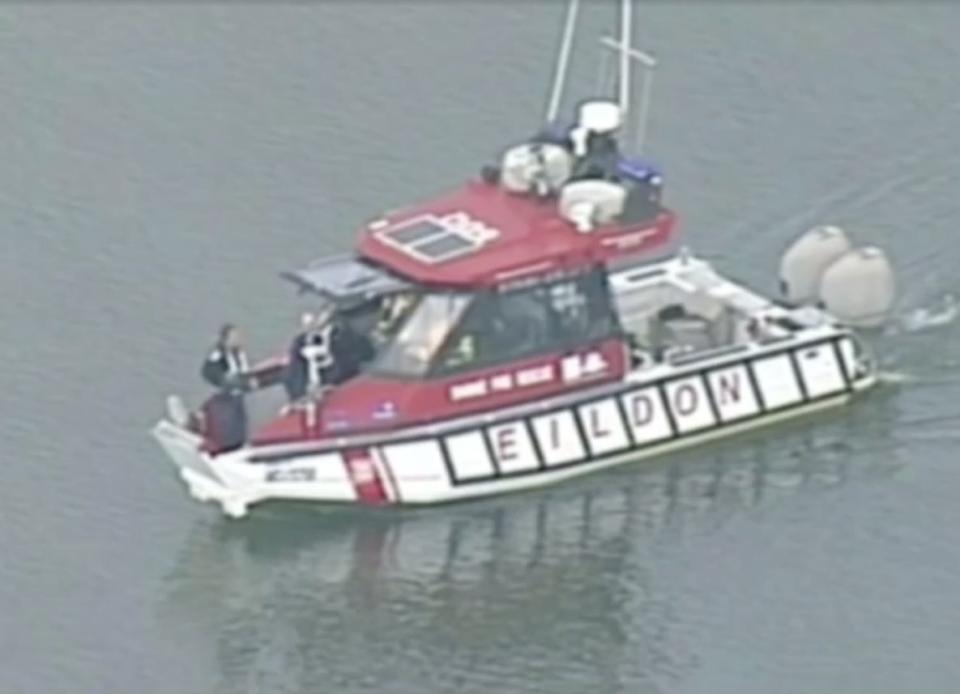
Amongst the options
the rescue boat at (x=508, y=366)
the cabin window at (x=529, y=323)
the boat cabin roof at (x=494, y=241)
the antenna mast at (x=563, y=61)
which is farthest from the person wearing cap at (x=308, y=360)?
the antenna mast at (x=563, y=61)

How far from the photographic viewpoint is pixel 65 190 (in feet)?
140

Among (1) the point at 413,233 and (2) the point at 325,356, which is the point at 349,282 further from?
(1) the point at 413,233

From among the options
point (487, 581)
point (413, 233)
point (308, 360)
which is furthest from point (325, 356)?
point (487, 581)

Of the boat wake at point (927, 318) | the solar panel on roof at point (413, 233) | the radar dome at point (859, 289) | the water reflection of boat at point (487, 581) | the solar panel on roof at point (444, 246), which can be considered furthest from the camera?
the boat wake at point (927, 318)

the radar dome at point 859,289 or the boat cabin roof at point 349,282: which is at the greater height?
the boat cabin roof at point 349,282

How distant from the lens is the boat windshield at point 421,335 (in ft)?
118

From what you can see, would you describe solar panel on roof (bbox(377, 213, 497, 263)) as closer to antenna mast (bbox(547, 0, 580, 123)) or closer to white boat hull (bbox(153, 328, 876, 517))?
white boat hull (bbox(153, 328, 876, 517))

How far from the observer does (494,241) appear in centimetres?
3631

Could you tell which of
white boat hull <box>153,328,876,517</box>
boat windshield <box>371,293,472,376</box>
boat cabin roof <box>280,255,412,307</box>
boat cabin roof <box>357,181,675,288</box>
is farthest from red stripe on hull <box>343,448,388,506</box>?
boat cabin roof <box>357,181,675,288</box>

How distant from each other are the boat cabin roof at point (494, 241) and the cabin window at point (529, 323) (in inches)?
6.8

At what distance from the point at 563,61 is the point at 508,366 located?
17.3 ft

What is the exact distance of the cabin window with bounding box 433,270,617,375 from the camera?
36062 mm

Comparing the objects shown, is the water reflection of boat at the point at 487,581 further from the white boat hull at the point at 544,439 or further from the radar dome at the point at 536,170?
the radar dome at the point at 536,170

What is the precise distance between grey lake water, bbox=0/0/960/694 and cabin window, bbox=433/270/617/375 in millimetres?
1161
